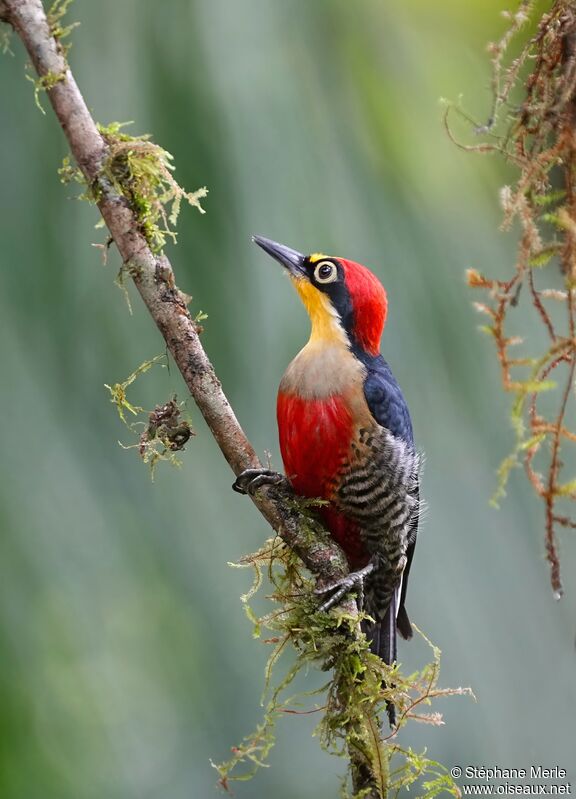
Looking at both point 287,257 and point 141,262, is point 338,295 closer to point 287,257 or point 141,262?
point 287,257

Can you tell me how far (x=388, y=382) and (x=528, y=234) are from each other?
0.91m

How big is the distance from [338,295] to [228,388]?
28.7 inches

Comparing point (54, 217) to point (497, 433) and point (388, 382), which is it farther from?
point (497, 433)

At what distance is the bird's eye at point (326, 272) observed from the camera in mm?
2865

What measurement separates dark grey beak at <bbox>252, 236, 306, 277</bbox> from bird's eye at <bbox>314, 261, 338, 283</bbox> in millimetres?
53

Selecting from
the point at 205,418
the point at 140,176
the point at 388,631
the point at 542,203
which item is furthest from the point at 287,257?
the point at 388,631

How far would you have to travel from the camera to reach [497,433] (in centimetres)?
363

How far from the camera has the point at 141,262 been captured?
2.28m

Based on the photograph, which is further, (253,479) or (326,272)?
(326,272)

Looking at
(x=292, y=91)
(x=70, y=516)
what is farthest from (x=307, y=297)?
(x=70, y=516)

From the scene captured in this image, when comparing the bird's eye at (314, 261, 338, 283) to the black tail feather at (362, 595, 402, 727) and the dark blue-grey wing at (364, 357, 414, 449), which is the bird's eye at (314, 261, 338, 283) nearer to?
the dark blue-grey wing at (364, 357, 414, 449)

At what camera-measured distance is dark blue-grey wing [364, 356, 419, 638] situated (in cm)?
281

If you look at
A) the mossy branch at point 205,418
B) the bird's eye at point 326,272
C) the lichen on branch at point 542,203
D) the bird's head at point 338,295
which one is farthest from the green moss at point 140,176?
the lichen on branch at point 542,203

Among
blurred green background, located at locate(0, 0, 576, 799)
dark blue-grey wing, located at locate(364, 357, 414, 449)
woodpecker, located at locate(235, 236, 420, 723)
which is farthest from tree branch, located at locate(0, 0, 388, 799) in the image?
blurred green background, located at locate(0, 0, 576, 799)
